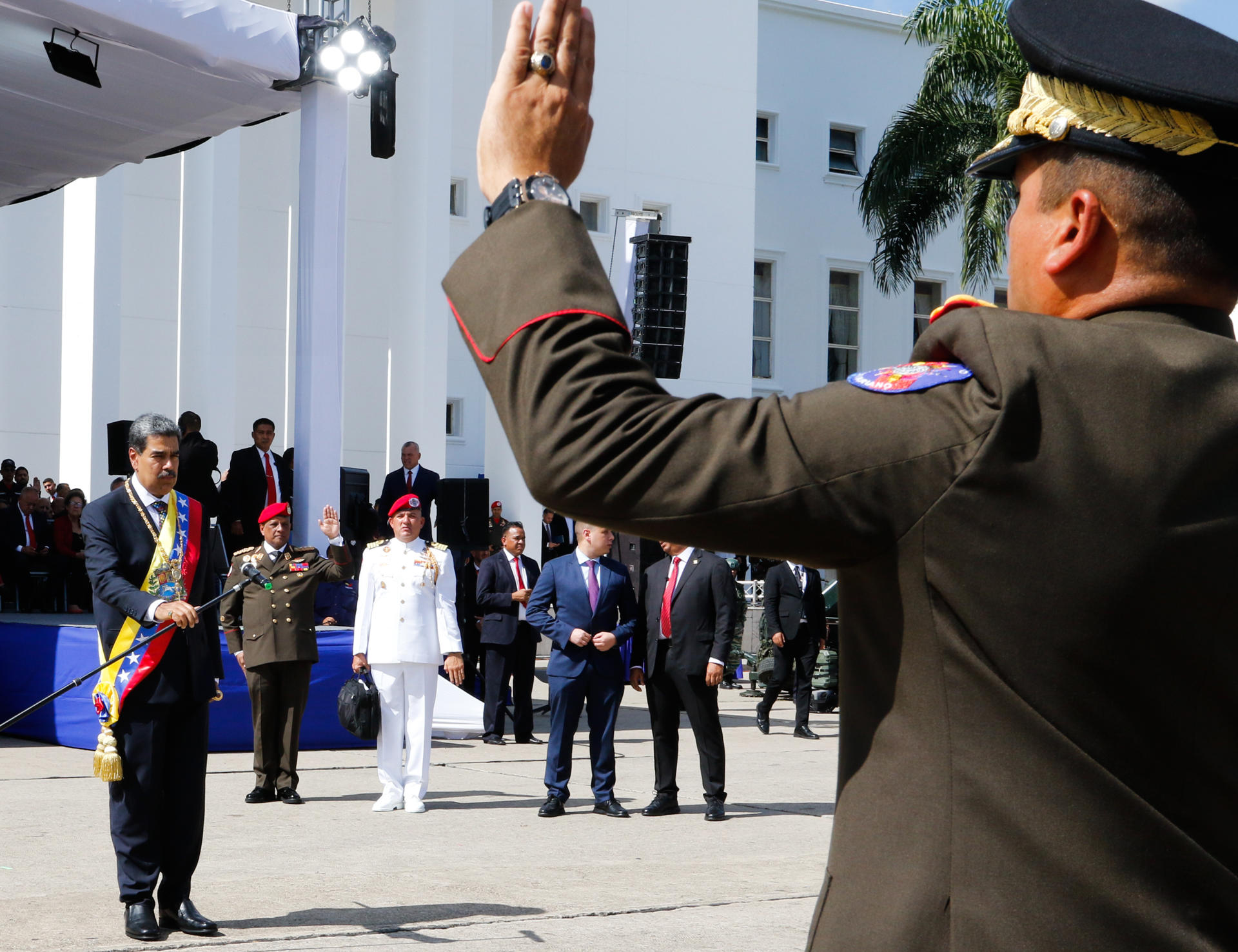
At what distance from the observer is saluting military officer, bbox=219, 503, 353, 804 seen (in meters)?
9.96

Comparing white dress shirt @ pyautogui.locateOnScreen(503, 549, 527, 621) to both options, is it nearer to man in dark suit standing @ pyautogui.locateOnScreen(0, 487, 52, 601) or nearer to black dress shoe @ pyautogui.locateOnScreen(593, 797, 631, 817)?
black dress shoe @ pyautogui.locateOnScreen(593, 797, 631, 817)

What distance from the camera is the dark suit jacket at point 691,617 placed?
400 inches

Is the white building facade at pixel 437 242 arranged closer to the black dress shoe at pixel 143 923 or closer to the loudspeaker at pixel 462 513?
the loudspeaker at pixel 462 513

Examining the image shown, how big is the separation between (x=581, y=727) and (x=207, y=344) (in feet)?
26.9

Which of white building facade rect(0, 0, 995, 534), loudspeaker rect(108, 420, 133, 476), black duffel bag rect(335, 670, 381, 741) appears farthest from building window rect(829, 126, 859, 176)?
black duffel bag rect(335, 670, 381, 741)

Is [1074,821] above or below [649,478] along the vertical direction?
below

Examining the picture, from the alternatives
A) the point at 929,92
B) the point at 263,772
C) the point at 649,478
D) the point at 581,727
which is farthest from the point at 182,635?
the point at 929,92

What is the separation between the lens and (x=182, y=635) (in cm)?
620

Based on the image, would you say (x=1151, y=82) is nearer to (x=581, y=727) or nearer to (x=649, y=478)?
(x=649, y=478)

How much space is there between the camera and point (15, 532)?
17.4m

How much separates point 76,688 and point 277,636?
2.79 meters

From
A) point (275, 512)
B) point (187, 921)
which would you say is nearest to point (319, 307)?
point (275, 512)

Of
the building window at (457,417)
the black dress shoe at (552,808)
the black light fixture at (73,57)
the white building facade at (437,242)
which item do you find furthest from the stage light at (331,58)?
the building window at (457,417)

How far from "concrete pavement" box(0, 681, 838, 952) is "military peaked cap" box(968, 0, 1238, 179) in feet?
16.8
